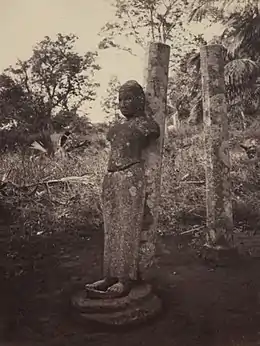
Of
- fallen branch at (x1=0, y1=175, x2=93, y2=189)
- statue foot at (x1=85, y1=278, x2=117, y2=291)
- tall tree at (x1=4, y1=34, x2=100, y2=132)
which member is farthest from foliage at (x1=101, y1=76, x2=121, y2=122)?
statue foot at (x1=85, y1=278, x2=117, y2=291)

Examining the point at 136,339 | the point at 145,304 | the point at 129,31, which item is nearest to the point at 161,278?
the point at 145,304

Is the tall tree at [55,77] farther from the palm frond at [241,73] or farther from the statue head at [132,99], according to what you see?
the palm frond at [241,73]

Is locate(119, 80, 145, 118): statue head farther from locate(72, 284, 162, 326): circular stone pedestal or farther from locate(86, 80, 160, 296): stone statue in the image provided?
locate(72, 284, 162, 326): circular stone pedestal

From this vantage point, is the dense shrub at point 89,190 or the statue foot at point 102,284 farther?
the dense shrub at point 89,190

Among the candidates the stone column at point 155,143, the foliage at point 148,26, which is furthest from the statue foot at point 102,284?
the foliage at point 148,26

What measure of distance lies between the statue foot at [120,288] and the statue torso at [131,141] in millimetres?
494

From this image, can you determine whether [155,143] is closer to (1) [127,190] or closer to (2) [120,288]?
(1) [127,190]

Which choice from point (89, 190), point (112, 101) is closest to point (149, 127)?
point (112, 101)

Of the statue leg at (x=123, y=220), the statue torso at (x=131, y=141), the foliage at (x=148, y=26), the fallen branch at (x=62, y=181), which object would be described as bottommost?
the statue leg at (x=123, y=220)

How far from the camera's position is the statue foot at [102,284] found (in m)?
2.26

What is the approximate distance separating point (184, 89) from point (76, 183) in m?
0.71

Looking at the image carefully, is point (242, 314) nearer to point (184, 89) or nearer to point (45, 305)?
point (45, 305)

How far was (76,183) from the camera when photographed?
246cm

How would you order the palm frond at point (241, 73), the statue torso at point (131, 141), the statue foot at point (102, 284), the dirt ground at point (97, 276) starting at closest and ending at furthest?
the dirt ground at point (97, 276) < the statue foot at point (102, 284) < the statue torso at point (131, 141) < the palm frond at point (241, 73)
